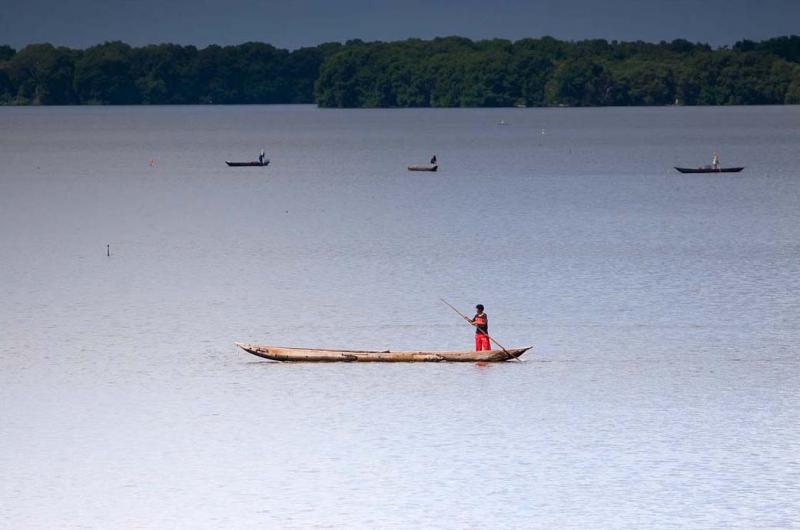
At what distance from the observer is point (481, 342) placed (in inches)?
1812

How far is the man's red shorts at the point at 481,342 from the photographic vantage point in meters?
45.8

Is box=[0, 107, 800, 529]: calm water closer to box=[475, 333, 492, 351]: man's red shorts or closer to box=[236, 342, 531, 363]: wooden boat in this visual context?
box=[236, 342, 531, 363]: wooden boat

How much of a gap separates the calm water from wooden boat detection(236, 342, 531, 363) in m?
0.51

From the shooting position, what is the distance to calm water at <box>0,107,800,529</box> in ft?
110

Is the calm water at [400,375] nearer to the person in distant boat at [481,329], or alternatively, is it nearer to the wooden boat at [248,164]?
the person in distant boat at [481,329]

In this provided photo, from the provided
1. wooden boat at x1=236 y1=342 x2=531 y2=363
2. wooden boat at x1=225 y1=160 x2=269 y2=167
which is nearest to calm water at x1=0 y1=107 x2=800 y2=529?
wooden boat at x1=236 y1=342 x2=531 y2=363

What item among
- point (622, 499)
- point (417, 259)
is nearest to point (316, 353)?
point (622, 499)

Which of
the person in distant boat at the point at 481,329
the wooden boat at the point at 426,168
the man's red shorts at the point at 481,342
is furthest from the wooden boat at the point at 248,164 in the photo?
the person in distant boat at the point at 481,329

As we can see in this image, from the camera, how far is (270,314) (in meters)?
56.3

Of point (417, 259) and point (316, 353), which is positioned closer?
point (316, 353)

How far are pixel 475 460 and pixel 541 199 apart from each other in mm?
76341

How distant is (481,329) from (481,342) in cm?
103

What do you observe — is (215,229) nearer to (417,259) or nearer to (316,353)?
(417,259)

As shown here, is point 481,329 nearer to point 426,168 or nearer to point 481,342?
point 481,342
